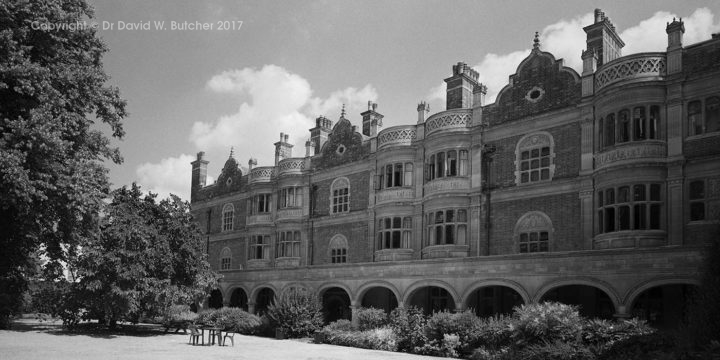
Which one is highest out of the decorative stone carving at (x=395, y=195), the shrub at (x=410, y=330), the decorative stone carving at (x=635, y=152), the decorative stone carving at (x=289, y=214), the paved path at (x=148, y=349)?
the decorative stone carving at (x=635, y=152)

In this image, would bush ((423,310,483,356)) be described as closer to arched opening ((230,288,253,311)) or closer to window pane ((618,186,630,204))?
window pane ((618,186,630,204))

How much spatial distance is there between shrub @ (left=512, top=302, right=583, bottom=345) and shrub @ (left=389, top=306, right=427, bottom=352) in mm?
4974

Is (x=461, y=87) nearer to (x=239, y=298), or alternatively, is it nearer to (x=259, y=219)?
(x=259, y=219)

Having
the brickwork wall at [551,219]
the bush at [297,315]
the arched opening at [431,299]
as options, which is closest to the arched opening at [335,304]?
the bush at [297,315]

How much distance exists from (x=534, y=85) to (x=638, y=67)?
531 centimetres

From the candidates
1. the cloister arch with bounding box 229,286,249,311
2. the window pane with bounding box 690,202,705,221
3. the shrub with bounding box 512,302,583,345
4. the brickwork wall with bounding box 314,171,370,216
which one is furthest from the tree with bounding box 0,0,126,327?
the cloister arch with bounding box 229,286,249,311

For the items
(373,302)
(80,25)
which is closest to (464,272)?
(373,302)

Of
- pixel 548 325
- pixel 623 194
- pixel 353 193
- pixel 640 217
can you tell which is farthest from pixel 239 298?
pixel 640 217

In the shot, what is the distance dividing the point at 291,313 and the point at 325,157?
11101 millimetres

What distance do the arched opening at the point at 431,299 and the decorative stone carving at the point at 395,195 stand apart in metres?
4.81

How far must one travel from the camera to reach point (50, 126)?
17.7 m

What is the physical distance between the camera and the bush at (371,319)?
2880 centimetres

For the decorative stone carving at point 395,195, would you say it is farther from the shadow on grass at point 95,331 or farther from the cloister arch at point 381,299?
the shadow on grass at point 95,331

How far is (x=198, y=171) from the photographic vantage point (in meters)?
53.0
